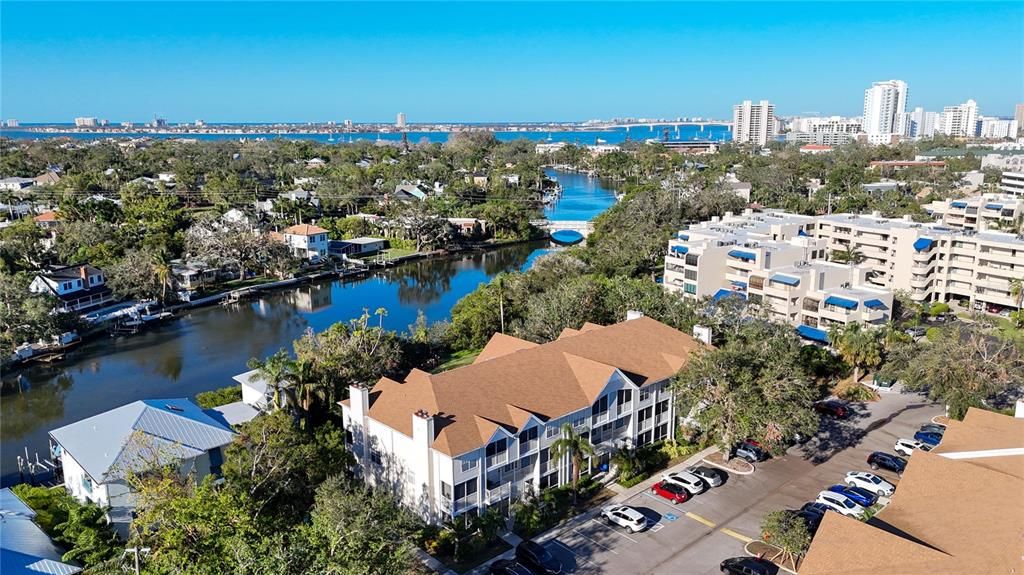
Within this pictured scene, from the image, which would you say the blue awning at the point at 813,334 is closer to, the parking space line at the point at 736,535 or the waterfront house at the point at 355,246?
the parking space line at the point at 736,535

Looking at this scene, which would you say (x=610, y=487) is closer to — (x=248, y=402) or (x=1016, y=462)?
(x=1016, y=462)

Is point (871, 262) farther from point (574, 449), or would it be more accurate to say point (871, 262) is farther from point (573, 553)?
point (573, 553)

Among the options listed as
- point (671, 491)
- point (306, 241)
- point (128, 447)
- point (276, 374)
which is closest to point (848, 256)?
point (671, 491)

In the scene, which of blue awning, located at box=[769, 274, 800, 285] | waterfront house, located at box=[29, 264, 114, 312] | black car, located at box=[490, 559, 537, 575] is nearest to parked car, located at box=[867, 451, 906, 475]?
black car, located at box=[490, 559, 537, 575]

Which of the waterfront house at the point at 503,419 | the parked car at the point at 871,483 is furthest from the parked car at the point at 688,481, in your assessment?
the parked car at the point at 871,483

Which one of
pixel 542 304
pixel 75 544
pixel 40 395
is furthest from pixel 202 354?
pixel 75 544

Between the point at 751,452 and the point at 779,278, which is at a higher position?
the point at 779,278
